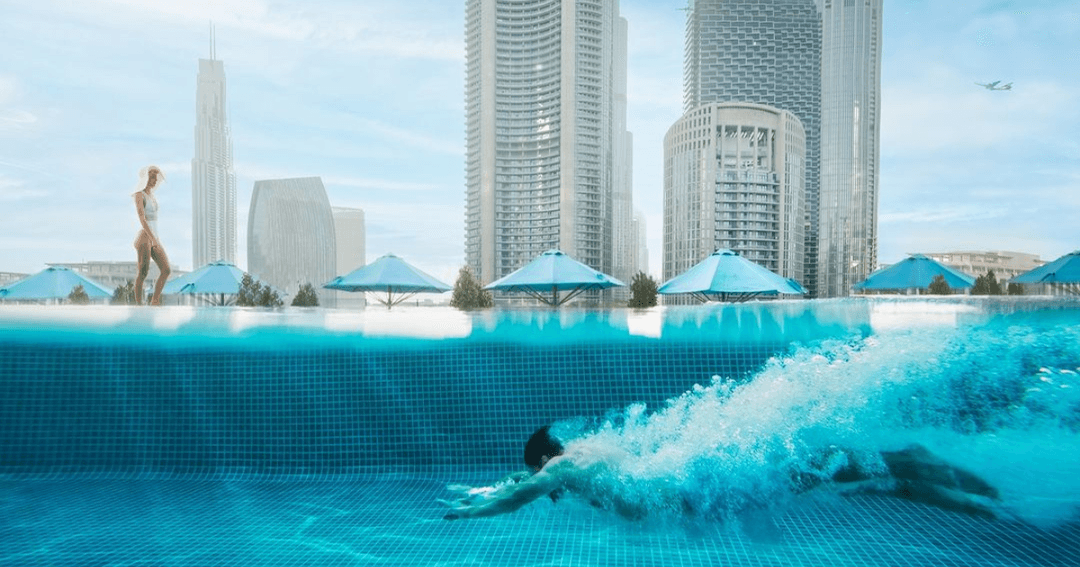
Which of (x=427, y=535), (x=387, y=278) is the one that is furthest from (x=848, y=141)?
(x=427, y=535)

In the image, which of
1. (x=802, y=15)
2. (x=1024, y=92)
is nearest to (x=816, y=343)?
(x=1024, y=92)

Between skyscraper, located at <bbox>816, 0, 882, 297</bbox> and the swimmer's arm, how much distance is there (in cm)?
4691

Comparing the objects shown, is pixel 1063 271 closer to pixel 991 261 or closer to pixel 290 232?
pixel 991 261

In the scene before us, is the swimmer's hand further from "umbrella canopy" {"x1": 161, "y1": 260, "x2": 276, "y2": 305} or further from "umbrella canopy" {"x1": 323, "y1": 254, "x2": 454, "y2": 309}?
"umbrella canopy" {"x1": 161, "y1": 260, "x2": 276, "y2": 305}

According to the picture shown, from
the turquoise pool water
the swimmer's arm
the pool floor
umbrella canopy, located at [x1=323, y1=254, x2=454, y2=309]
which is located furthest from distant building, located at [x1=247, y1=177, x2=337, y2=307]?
the swimmer's arm

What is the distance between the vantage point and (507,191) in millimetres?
36281

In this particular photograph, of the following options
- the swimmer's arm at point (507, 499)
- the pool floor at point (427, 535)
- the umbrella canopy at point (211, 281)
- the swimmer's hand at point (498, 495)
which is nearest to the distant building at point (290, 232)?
the umbrella canopy at point (211, 281)

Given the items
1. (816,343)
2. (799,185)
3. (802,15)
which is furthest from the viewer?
(802,15)

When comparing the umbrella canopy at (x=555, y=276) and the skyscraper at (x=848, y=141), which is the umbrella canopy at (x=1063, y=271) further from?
the skyscraper at (x=848, y=141)

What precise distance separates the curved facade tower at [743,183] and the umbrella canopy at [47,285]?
33.0 meters

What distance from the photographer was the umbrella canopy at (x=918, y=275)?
449 inches

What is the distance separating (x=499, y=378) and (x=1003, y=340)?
15.6 feet

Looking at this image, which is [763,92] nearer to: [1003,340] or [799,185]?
[799,185]

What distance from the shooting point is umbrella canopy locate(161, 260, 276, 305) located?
10.6 m
